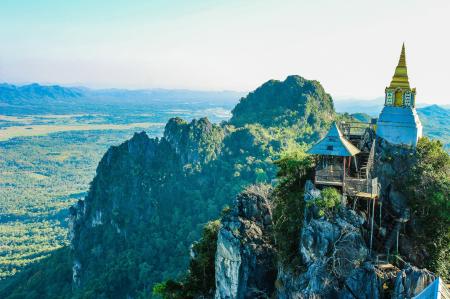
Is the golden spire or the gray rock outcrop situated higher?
the golden spire

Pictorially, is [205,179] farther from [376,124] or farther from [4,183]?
[4,183]

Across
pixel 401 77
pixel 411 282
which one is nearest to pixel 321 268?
pixel 411 282

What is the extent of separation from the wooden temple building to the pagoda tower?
0.79 m

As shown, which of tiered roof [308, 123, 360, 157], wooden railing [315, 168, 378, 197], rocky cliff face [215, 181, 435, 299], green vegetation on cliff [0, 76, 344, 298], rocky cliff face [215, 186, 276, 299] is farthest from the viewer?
green vegetation on cliff [0, 76, 344, 298]

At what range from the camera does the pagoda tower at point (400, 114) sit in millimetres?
17984

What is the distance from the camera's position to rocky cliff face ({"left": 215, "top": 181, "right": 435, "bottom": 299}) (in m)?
15.0

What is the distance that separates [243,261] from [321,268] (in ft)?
16.4

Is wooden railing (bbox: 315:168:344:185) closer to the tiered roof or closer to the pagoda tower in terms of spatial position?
the tiered roof

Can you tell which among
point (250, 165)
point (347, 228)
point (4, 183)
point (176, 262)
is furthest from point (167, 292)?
point (4, 183)

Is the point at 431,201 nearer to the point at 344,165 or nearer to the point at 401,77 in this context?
the point at 344,165

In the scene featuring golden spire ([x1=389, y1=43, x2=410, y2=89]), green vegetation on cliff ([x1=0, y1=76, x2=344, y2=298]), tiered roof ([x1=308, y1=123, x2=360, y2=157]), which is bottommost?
green vegetation on cliff ([x1=0, y1=76, x2=344, y2=298])

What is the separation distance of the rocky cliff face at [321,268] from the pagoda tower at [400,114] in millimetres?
3671

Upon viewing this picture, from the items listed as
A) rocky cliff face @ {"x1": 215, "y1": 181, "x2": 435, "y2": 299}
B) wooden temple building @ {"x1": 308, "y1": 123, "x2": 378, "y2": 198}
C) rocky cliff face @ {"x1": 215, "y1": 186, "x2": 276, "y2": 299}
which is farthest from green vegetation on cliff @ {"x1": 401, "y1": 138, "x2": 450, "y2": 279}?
rocky cliff face @ {"x1": 215, "y1": 186, "x2": 276, "y2": 299}

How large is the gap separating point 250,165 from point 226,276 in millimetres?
37449
